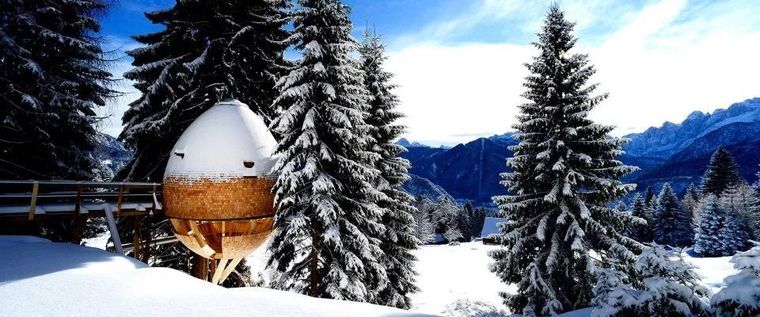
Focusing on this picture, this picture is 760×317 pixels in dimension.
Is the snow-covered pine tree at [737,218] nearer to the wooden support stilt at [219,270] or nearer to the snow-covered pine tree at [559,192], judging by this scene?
the snow-covered pine tree at [559,192]

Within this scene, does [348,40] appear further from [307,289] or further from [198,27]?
[307,289]

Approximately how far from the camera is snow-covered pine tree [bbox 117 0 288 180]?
47.6ft

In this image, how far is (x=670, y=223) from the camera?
62656 millimetres

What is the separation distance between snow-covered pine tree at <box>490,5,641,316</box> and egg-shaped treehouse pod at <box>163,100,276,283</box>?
1044 centimetres

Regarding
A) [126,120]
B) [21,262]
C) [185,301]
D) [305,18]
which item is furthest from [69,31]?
[185,301]

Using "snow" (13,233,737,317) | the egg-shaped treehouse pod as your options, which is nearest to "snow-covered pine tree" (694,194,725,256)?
"snow" (13,233,737,317)

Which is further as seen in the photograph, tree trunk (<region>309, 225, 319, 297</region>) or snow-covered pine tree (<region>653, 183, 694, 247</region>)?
snow-covered pine tree (<region>653, 183, 694, 247</region>)

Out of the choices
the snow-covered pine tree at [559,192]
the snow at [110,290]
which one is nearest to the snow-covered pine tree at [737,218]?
the snow-covered pine tree at [559,192]

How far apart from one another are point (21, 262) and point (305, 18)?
11126mm

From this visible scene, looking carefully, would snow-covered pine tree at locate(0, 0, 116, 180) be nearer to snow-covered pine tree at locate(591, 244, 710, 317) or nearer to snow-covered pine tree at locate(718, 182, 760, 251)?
snow-covered pine tree at locate(591, 244, 710, 317)

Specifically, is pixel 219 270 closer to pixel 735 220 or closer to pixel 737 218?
pixel 735 220

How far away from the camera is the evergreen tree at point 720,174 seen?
6398 cm

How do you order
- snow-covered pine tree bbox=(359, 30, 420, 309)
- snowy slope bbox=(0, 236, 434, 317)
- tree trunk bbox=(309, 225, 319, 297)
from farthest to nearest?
snow-covered pine tree bbox=(359, 30, 420, 309) → tree trunk bbox=(309, 225, 319, 297) → snowy slope bbox=(0, 236, 434, 317)

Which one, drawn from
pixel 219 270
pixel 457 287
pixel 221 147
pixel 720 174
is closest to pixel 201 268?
pixel 219 270
